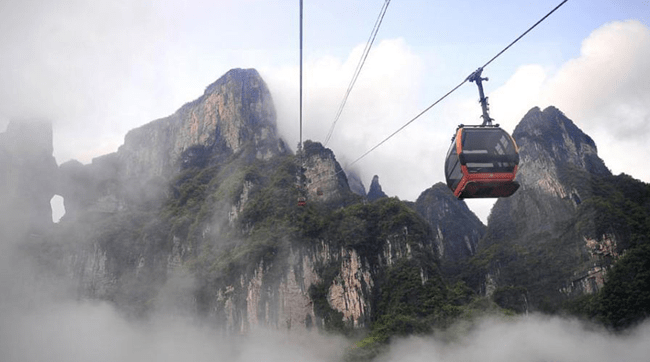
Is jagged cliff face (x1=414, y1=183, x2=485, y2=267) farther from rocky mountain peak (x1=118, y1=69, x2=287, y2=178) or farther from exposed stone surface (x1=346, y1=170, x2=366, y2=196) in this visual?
rocky mountain peak (x1=118, y1=69, x2=287, y2=178)

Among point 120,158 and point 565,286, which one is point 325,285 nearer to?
point 565,286

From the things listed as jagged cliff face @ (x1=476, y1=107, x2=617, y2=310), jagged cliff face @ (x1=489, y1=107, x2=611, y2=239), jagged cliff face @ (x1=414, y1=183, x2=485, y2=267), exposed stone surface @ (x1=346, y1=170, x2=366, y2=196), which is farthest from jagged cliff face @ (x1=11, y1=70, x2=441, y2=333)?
exposed stone surface @ (x1=346, y1=170, x2=366, y2=196)

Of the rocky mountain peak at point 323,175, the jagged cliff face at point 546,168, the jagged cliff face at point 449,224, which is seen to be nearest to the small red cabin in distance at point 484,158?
the rocky mountain peak at point 323,175

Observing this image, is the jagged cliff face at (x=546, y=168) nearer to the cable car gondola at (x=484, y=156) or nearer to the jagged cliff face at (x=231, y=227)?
the jagged cliff face at (x=231, y=227)

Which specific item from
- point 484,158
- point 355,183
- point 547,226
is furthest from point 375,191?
point 484,158

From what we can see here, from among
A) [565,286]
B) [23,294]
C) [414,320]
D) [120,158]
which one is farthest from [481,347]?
[120,158]

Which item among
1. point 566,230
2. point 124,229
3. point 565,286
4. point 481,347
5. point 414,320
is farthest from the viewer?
point 124,229
